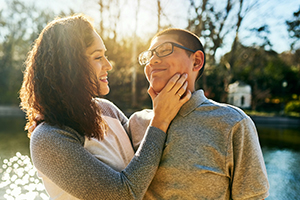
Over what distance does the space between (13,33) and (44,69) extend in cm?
2366

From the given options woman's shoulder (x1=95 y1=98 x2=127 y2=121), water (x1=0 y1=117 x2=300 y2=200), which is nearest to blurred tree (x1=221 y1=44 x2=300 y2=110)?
water (x1=0 y1=117 x2=300 y2=200)

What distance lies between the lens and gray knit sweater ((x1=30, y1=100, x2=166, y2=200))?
1.26 m

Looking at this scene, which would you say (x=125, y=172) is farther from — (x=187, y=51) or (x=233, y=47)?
(x=233, y=47)

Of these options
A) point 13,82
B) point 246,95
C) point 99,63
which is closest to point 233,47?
point 246,95

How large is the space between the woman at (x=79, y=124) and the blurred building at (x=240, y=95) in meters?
21.5

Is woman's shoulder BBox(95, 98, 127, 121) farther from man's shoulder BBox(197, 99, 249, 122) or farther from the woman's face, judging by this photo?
man's shoulder BBox(197, 99, 249, 122)

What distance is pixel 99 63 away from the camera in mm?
1597

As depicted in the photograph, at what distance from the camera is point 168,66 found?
5.16 ft

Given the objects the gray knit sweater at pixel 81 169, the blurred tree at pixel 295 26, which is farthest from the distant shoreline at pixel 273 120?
the gray knit sweater at pixel 81 169

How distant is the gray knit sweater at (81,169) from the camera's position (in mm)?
1265

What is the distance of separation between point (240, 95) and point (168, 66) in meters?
22.1

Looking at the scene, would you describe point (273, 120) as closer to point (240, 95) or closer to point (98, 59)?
point (240, 95)

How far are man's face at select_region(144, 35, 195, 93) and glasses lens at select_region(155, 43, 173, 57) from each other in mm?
23

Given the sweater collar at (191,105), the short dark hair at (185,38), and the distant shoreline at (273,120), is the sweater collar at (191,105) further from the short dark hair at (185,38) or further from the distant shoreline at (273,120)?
the distant shoreline at (273,120)
